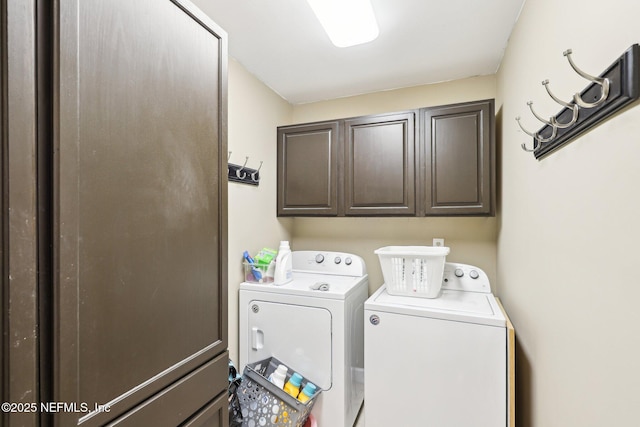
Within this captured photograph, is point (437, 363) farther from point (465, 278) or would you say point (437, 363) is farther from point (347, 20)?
point (347, 20)

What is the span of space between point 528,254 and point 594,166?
67cm

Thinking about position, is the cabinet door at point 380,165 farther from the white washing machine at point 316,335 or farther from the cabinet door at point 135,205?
the cabinet door at point 135,205

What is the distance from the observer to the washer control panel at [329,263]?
236cm

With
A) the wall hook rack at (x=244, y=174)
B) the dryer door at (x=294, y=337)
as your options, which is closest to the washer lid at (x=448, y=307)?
the dryer door at (x=294, y=337)

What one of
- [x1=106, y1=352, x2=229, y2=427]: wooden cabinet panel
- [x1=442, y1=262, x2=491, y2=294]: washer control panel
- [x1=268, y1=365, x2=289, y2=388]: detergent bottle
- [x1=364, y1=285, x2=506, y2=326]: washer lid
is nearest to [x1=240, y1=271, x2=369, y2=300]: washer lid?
[x1=364, y1=285, x2=506, y2=326]: washer lid

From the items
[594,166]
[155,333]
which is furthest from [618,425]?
[155,333]

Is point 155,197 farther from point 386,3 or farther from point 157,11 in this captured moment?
point 386,3

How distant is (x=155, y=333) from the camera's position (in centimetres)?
78

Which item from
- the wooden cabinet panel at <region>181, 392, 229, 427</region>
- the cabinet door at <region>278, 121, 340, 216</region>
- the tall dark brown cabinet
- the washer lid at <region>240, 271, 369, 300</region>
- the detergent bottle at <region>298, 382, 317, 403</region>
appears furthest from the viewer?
the cabinet door at <region>278, 121, 340, 216</region>

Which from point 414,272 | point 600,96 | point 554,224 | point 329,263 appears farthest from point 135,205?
point 329,263

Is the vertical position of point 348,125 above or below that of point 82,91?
above

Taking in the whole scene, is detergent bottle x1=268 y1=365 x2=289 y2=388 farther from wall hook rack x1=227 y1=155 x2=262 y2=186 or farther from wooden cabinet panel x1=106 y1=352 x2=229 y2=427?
wall hook rack x1=227 y1=155 x2=262 y2=186

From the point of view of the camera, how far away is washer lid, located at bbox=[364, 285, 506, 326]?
5.02ft

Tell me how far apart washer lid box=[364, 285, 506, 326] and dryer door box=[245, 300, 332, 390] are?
35 cm
